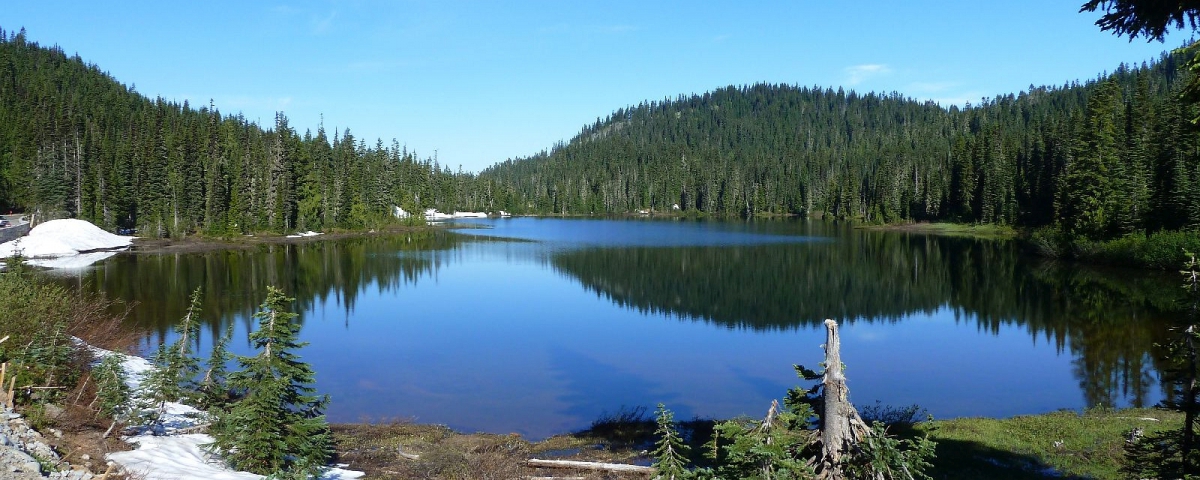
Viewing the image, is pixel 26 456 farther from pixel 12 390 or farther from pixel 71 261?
pixel 71 261

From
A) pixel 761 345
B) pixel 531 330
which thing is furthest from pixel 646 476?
pixel 531 330

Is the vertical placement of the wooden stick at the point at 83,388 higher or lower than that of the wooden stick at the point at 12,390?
lower

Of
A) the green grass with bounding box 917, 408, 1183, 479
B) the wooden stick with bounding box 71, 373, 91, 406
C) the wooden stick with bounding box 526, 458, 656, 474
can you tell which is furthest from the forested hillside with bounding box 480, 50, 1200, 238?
the wooden stick with bounding box 71, 373, 91, 406

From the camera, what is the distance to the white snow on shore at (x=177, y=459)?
33.9ft

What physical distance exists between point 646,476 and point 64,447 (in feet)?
Result: 28.8

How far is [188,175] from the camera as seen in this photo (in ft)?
246

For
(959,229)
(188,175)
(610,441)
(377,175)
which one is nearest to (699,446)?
(610,441)

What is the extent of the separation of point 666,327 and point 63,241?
51228mm

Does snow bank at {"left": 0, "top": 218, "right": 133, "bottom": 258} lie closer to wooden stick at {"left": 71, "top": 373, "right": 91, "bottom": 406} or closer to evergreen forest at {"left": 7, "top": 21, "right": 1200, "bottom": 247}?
evergreen forest at {"left": 7, "top": 21, "right": 1200, "bottom": 247}

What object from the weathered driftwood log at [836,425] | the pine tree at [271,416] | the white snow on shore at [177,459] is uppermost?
the weathered driftwood log at [836,425]

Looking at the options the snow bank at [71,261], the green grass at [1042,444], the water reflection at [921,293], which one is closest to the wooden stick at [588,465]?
the green grass at [1042,444]

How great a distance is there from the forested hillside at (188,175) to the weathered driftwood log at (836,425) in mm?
77644

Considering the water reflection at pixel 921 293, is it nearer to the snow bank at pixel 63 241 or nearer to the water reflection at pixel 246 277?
the water reflection at pixel 246 277

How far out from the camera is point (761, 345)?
27.7 meters
